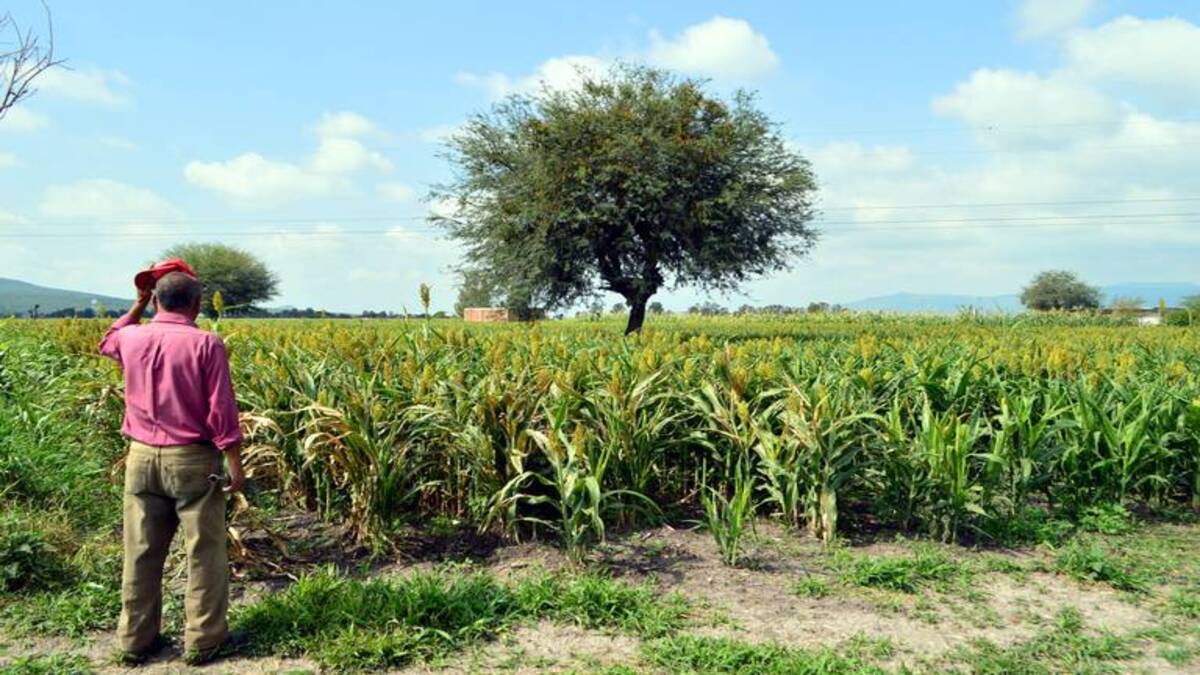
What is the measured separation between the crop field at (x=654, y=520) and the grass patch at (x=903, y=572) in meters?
0.02

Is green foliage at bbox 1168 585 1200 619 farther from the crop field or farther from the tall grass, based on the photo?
the tall grass

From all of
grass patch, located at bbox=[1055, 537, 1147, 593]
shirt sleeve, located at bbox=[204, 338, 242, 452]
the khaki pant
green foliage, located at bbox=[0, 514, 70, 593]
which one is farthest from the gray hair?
grass patch, located at bbox=[1055, 537, 1147, 593]

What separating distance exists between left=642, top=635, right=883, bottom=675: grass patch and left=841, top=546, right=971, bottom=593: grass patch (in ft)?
2.94

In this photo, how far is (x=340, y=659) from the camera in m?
3.44

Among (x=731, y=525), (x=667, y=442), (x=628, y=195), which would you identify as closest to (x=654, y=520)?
(x=667, y=442)

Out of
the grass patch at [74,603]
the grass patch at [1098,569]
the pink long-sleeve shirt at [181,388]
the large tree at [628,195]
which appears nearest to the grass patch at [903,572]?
the grass patch at [1098,569]

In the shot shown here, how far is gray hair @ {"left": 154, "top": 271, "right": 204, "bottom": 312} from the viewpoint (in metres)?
3.65

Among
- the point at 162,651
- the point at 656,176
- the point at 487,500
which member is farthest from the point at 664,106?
the point at 162,651

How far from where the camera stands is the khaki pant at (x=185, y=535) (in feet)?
11.8

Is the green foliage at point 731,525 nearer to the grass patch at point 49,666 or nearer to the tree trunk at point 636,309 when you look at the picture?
the grass patch at point 49,666

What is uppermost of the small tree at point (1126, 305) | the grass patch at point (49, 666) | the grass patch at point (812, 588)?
Result: the small tree at point (1126, 305)

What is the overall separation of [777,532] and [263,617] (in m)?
3.00

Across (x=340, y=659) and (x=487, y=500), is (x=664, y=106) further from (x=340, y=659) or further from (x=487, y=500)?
(x=340, y=659)

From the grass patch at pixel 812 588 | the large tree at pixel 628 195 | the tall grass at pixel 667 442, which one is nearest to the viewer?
the grass patch at pixel 812 588
